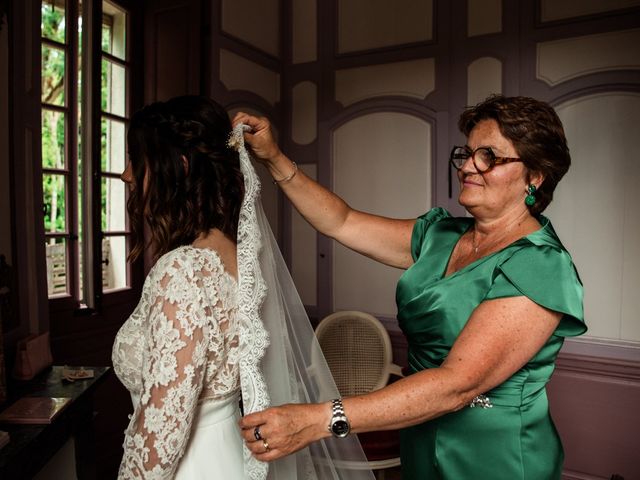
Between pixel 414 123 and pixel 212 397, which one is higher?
pixel 414 123

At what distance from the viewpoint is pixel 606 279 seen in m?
3.12

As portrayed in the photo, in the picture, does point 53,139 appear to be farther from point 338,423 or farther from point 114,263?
point 338,423

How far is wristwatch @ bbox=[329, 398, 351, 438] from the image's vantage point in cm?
102

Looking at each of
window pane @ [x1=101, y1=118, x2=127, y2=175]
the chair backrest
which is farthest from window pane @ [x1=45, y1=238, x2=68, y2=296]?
the chair backrest

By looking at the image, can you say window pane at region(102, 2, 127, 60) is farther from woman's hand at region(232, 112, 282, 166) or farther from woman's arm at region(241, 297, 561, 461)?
woman's arm at region(241, 297, 561, 461)

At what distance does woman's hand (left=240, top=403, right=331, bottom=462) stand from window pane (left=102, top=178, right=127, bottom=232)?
256 cm

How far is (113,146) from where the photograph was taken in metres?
3.22

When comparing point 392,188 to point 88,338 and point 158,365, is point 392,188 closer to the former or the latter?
point 88,338

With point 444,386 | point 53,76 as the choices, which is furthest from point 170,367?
point 53,76

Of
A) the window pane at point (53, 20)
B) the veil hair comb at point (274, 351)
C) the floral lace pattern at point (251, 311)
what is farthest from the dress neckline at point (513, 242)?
the window pane at point (53, 20)

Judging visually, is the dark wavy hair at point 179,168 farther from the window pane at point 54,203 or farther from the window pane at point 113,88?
the window pane at point 113,88

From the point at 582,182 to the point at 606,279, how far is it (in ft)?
1.99

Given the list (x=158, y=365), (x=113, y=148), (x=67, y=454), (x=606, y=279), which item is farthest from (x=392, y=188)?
(x=158, y=365)

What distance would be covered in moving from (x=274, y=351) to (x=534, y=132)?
863 mm
